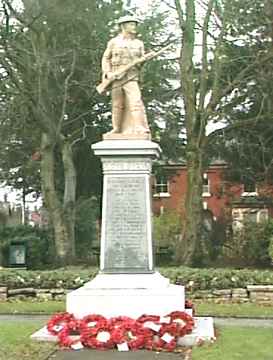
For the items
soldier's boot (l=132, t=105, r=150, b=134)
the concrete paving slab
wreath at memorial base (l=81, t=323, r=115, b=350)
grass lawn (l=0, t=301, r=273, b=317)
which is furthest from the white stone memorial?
grass lawn (l=0, t=301, r=273, b=317)

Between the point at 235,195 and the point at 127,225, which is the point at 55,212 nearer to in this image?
the point at 235,195

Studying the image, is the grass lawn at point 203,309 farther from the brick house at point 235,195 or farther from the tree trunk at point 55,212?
the brick house at point 235,195

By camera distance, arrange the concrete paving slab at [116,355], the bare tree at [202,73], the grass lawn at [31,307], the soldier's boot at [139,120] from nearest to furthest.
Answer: the concrete paving slab at [116,355] < the soldier's boot at [139,120] < the grass lawn at [31,307] < the bare tree at [202,73]

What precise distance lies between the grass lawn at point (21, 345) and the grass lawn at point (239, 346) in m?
2.02

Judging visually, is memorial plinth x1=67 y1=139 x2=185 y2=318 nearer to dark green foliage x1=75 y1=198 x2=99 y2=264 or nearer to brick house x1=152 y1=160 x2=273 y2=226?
brick house x1=152 y1=160 x2=273 y2=226

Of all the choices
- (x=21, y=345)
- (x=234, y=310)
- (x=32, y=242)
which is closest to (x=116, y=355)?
(x=21, y=345)

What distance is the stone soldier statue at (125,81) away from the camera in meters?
12.5

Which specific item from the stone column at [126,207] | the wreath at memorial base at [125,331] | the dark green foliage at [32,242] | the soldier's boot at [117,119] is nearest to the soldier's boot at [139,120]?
the soldier's boot at [117,119]

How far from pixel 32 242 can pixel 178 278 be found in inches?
477

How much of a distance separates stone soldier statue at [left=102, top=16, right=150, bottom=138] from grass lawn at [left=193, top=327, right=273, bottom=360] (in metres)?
3.62

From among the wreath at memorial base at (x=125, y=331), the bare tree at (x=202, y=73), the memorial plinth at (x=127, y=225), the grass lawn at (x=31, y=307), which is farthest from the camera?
the bare tree at (x=202, y=73)

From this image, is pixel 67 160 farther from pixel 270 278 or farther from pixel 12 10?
pixel 270 278

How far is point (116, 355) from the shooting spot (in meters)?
9.87

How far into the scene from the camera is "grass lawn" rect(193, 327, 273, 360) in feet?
A: 32.0
